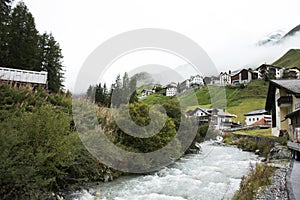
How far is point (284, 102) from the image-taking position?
2331 cm

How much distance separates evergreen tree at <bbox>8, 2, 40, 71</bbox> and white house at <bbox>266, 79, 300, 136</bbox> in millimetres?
23342

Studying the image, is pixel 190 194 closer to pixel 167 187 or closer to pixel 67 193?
pixel 167 187

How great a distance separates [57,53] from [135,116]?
72.4 feet

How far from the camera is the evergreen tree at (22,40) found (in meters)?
25.3

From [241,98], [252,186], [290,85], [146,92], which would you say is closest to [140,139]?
[252,186]

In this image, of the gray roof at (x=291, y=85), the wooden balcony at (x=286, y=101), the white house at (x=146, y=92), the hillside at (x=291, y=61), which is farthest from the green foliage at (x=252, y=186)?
the hillside at (x=291, y=61)

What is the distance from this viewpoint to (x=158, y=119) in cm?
1598

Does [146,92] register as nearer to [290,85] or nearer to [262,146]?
[262,146]

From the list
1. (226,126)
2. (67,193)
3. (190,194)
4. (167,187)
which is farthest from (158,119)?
(226,126)

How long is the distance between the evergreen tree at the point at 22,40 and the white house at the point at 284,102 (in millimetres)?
23342

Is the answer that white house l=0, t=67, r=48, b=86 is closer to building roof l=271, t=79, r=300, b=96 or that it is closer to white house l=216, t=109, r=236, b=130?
building roof l=271, t=79, r=300, b=96

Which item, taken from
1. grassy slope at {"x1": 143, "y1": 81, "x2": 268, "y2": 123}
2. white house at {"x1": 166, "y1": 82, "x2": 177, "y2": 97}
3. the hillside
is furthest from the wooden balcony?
the hillside

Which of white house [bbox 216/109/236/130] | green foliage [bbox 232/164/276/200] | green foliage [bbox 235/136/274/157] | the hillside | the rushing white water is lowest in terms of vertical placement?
the rushing white water

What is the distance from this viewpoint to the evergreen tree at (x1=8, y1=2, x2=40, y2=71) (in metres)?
25.3
